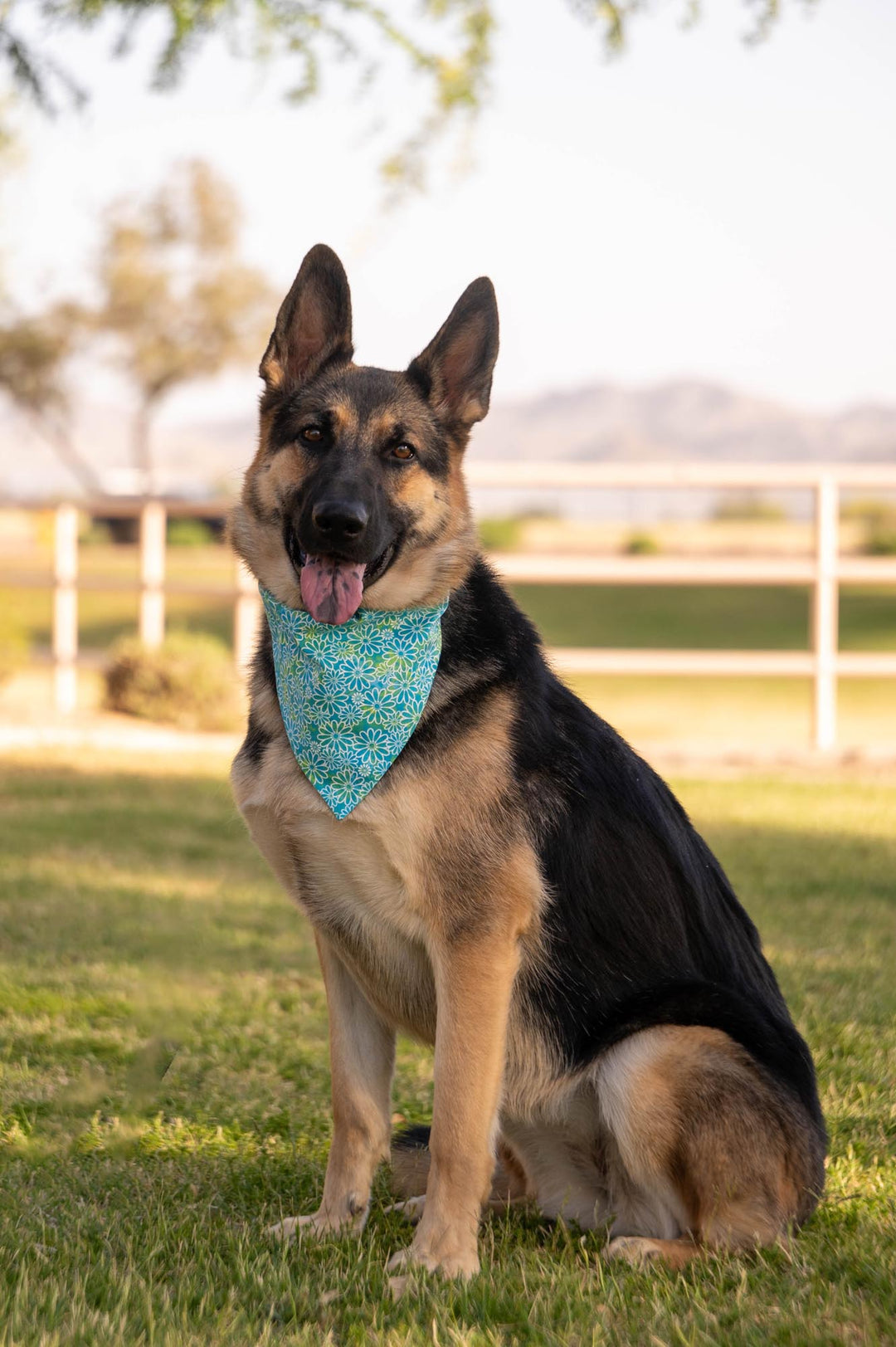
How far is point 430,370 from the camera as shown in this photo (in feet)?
11.7

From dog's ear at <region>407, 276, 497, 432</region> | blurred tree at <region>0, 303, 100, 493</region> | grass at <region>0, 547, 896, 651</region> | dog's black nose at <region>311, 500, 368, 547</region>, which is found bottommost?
grass at <region>0, 547, 896, 651</region>

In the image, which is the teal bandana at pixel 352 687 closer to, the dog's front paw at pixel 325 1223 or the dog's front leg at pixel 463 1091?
the dog's front leg at pixel 463 1091

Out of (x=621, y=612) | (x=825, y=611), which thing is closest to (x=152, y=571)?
(x=825, y=611)

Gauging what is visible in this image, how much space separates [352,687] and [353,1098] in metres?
1.02

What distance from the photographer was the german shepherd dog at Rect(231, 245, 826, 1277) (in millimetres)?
3023

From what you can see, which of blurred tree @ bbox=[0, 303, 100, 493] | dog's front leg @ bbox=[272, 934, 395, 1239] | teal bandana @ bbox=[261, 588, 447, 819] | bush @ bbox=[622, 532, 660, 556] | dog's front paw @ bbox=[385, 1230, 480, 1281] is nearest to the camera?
dog's front paw @ bbox=[385, 1230, 480, 1281]

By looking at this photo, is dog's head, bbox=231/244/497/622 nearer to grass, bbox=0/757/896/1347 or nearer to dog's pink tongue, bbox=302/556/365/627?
dog's pink tongue, bbox=302/556/365/627

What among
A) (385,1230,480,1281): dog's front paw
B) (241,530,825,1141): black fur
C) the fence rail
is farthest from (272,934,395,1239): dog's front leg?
the fence rail

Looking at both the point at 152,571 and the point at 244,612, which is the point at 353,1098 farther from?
the point at 152,571

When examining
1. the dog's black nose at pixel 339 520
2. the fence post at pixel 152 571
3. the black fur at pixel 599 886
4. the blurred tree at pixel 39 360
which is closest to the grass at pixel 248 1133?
the black fur at pixel 599 886

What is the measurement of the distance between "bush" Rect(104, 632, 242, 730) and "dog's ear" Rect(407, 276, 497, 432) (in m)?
9.23

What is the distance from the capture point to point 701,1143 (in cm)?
301

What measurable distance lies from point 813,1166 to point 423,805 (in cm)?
124

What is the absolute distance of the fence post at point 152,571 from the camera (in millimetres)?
13266
